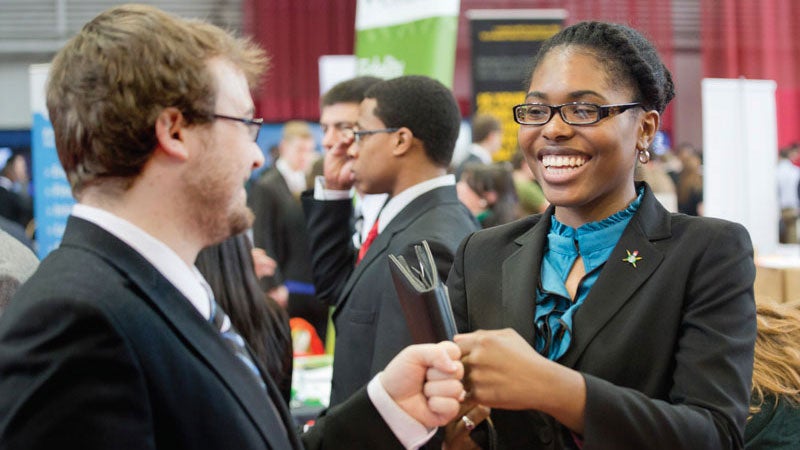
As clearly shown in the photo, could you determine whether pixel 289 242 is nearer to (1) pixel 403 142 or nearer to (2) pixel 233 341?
(1) pixel 403 142

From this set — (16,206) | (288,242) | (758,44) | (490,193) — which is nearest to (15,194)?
(16,206)

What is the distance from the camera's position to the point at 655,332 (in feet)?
4.71

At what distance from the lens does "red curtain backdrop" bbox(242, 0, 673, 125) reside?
12062mm

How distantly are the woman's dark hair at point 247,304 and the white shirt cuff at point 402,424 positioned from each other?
1060 millimetres

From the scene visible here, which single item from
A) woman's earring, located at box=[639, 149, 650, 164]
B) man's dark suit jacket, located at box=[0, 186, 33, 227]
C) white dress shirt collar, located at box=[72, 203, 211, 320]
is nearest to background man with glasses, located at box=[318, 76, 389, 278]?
woman's earring, located at box=[639, 149, 650, 164]

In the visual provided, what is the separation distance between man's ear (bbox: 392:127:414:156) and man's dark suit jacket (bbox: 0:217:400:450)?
160 cm

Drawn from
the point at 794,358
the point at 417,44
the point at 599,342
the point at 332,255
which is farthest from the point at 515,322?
the point at 417,44

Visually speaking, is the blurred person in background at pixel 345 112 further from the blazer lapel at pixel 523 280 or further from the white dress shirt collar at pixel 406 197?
the blazer lapel at pixel 523 280

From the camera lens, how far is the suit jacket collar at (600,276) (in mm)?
1481

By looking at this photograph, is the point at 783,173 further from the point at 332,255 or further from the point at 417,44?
the point at 332,255

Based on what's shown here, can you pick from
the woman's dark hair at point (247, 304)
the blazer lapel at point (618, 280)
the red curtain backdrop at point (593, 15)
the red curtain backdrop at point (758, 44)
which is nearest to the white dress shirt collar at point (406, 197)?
the woman's dark hair at point (247, 304)

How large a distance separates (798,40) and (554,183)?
41.1ft

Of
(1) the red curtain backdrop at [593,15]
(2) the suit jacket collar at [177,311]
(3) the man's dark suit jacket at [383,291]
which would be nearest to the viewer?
(2) the suit jacket collar at [177,311]

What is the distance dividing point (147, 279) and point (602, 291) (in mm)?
720
